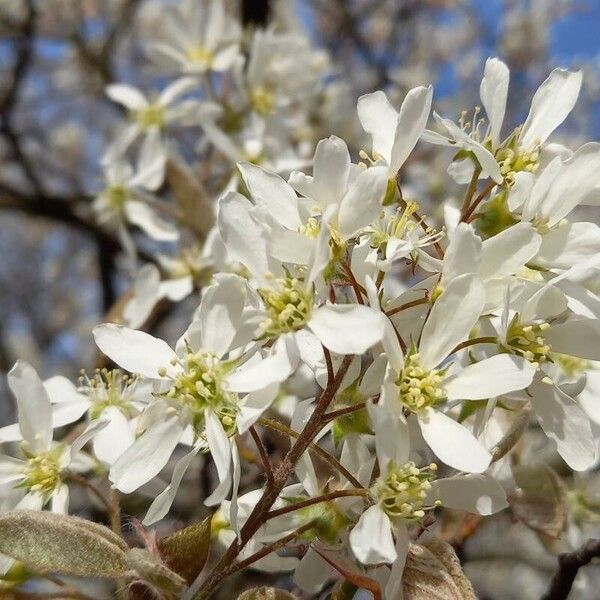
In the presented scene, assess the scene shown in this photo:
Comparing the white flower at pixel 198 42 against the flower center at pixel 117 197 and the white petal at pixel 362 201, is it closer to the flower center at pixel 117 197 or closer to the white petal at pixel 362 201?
the flower center at pixel 117 197

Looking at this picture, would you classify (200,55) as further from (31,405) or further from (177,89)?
(31,405)

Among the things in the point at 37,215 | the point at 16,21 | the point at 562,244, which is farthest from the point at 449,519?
the point at 16,21

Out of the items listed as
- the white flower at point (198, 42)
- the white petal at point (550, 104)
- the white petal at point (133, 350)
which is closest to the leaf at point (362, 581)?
the white petal at point (133, 350)

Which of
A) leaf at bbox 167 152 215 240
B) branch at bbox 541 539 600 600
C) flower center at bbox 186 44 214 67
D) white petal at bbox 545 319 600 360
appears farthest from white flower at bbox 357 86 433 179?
flower center at bbox 186 44 214 67

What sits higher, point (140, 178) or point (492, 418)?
point (492, 418)

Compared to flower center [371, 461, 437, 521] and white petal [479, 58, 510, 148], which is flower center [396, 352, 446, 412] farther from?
white petal [479, 58, 510, 148]

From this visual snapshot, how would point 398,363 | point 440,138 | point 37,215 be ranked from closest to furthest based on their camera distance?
point 398,363
point 440,138
point 37,215

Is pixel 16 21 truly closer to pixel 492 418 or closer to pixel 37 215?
pixel 37 215
